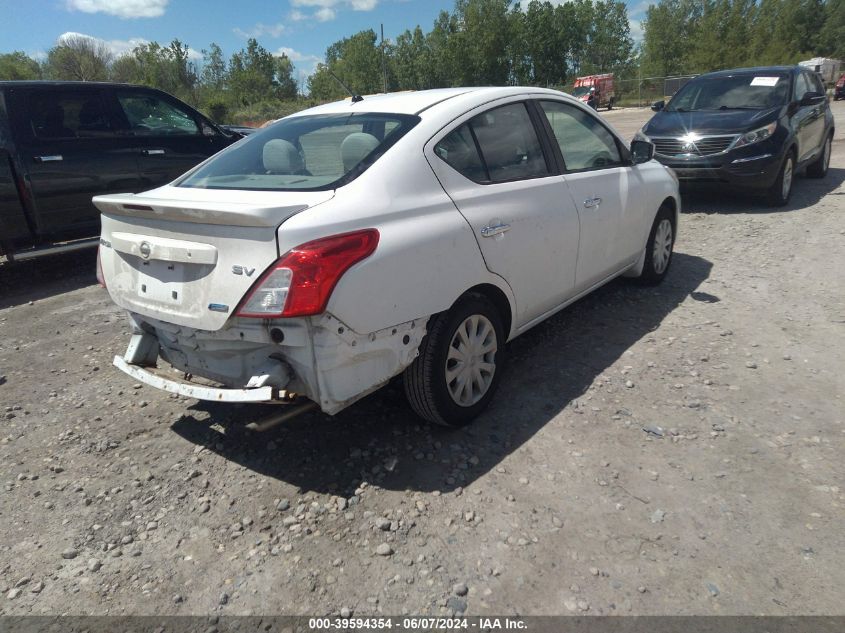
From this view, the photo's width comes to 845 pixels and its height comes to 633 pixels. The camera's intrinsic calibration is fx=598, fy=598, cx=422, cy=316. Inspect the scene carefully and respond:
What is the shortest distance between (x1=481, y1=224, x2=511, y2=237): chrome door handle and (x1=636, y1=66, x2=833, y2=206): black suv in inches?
225

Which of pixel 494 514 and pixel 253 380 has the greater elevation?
pixel 253 380

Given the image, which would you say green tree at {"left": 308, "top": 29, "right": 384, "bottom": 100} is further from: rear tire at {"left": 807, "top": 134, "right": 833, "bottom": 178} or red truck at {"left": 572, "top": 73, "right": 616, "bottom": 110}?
rear tire at {"left": 807, "top": 134, "right": 833, "bottom": 178}

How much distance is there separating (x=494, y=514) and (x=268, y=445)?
4.34 ft

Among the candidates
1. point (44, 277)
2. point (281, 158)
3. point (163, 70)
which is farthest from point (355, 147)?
point (163, 70)

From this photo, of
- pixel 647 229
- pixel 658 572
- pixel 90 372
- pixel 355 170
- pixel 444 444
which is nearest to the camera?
pixel 658 572

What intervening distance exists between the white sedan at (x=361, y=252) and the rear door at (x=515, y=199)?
1 cm

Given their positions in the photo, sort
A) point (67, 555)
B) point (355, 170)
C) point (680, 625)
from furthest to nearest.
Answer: point (355, 170)
point (67, 555)
point (680, 625)

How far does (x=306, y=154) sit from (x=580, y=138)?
2018mm

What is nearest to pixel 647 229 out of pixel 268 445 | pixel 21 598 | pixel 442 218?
pixel 442 218

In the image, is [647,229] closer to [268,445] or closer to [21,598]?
[268,445]

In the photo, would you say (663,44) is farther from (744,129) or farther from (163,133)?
(163,133)

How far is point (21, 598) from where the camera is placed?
2348 mm

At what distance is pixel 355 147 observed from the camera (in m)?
3.03

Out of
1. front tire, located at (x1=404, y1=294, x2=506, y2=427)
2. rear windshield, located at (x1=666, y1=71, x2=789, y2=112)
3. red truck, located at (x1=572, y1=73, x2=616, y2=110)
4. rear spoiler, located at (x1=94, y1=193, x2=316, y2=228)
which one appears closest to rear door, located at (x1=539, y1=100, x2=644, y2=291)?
front tire, located at (x1=404, y1=294, x2=506, y2=427)
